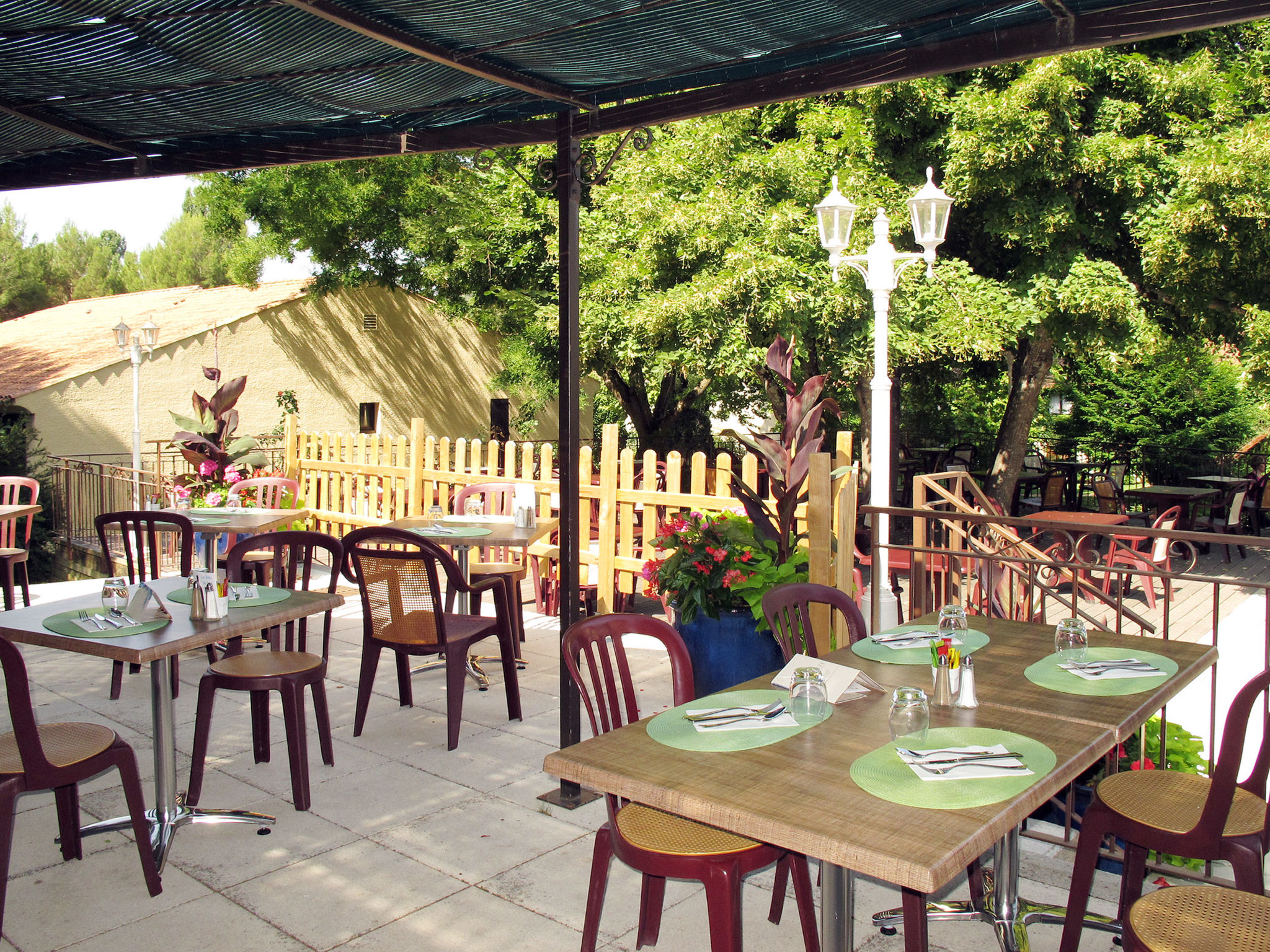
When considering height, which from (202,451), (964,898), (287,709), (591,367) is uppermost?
(591,367)

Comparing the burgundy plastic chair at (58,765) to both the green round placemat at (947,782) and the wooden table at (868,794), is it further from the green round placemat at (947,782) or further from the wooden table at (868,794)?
the green round placemat at (947,782)

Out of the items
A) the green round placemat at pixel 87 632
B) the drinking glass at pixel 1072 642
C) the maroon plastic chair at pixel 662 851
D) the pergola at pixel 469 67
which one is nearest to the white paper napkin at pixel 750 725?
the maroon plastic chair at pixel 662 851

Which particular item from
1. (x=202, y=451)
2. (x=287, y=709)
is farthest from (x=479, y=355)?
(x=287, y=709)

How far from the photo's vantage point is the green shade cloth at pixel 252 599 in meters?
3.88

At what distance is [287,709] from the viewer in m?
3.86

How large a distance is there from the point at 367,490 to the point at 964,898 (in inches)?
308

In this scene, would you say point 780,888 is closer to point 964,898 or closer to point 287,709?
point 964,898

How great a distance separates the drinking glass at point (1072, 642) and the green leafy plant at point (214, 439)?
6.20m

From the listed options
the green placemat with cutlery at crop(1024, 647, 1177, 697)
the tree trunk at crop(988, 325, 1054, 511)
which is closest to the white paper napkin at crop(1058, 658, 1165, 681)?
the green placemat with cutlery at crop(1024, 647, 1177, 697)

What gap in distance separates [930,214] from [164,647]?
5768 millimetres

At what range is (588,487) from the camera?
7516 mm

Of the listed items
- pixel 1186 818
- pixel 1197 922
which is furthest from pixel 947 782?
pixel 1186 818

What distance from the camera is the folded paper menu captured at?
273 cm

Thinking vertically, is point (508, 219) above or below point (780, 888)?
above
